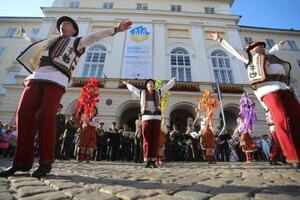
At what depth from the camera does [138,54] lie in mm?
18188

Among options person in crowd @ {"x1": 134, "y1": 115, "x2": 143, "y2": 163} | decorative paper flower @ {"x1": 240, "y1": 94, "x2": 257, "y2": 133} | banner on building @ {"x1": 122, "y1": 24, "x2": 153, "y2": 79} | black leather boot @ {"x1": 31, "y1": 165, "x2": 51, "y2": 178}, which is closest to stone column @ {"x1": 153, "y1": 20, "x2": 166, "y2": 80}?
banner on building @ {"x1": 122, "y1": 24, "x2": 153, "y2": 79}

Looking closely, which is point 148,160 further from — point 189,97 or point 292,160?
point 189,97

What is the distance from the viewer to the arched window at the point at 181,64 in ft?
61.0

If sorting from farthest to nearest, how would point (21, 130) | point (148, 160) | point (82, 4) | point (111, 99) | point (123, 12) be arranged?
point (82, 4), point (123, 12), point (111, 99), point (148, 160), point (21, 130)

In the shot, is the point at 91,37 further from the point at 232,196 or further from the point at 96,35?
the point at 232,196

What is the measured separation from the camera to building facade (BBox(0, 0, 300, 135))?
16.6 metres

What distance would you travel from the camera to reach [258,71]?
3.13 meters

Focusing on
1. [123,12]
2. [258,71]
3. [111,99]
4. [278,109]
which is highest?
[123,12]

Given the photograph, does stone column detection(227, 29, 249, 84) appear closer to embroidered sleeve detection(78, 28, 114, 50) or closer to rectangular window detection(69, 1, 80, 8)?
embroidered sleeve detection(78, 28, 114, 50)

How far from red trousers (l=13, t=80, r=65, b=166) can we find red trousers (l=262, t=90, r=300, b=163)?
304cm

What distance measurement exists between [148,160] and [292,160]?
294 centimetres

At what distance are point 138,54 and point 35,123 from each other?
16.0m

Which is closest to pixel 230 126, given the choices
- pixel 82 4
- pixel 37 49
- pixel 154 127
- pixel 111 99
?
pixel 111 99

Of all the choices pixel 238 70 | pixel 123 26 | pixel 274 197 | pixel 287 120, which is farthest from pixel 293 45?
pixel 274 197
